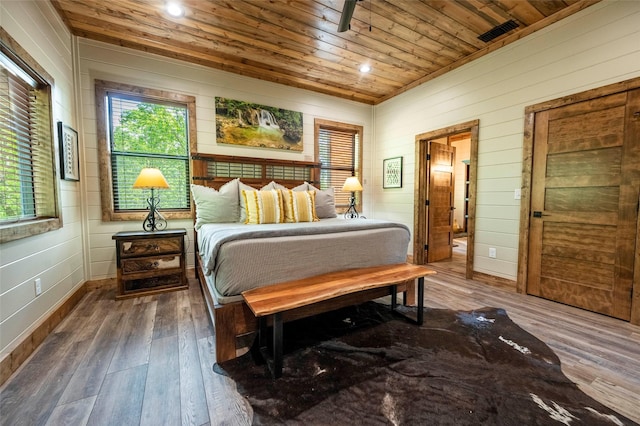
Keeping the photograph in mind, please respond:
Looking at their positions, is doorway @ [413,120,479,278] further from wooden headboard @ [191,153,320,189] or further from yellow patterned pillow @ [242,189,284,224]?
yellow patterned pillow @ [242,189,284,224]

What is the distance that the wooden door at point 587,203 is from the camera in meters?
2.27

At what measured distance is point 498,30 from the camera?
2.84 metres

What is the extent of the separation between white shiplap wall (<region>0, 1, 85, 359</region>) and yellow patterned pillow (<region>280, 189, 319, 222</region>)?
209cm

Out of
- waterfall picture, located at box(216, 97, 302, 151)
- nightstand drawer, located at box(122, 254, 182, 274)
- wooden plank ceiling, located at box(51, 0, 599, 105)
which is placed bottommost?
nightstand drawer, located at box(122, 254, 182, 274)

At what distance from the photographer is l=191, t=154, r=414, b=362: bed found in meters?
1.75

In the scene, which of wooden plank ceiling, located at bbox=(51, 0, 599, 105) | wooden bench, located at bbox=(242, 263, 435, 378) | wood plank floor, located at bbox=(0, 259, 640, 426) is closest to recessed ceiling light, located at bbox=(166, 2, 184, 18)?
wooden plank ceiling, located at bbox=(51, 0, 599, 105)

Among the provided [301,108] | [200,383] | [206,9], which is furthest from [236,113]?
[200,383]

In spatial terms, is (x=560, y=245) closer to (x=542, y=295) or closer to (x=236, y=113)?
(x=542, y=295)

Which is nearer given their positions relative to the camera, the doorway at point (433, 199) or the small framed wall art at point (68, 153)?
the small framed wall art at point (68, 153)

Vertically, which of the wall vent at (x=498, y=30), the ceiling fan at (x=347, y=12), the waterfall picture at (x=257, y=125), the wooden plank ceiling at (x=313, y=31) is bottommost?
the waterfall picture at (x=257, y=125)

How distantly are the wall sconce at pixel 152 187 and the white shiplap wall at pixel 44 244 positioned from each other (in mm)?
629

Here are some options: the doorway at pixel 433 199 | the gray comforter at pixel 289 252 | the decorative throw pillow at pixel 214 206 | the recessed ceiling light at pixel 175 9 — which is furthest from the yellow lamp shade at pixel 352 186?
the recessed ceiling light at pixel 175 9

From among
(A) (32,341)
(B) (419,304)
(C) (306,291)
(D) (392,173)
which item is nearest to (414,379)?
(B) (419,304)

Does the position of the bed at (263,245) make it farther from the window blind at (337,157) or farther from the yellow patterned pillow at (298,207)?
the window blind at (337,157)
